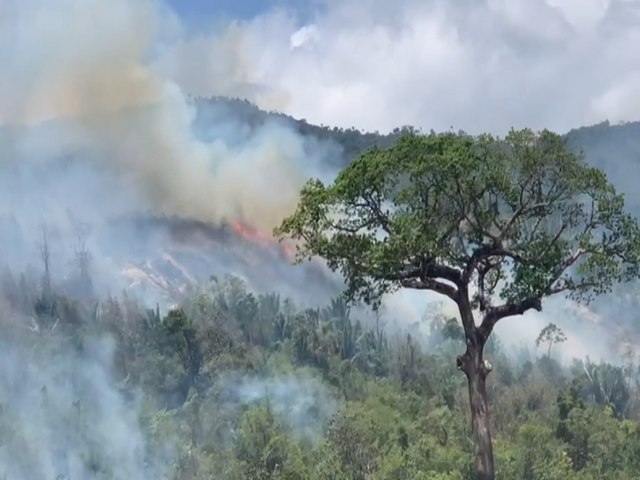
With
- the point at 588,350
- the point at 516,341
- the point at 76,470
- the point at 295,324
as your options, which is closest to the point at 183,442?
A: the point at 76,470

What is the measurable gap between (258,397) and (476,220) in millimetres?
53496

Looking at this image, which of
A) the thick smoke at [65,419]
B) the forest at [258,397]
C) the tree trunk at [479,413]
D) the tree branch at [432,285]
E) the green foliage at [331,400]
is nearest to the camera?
the tree trunk at [479,413]

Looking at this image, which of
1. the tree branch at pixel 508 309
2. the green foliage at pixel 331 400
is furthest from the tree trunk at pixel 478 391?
the green foliage at pixel 331 400

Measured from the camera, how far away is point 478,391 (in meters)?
12.4

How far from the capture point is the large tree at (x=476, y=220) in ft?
42.1

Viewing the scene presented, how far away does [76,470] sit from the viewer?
54.1 m

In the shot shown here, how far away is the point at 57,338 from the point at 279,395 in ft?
61.0

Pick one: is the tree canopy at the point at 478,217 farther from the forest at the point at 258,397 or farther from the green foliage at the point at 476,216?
the forest at the point at 258,397

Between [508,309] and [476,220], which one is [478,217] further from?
[508,309]

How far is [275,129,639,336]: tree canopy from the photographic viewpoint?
12.9 m

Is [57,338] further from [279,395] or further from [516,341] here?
[516,341]

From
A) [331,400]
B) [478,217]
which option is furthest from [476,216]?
[331,400]

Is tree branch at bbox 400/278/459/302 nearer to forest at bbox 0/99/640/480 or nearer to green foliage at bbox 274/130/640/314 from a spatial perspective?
green foliage at bbox 274/130/640/314

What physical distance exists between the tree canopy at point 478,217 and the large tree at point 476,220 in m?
0.02
